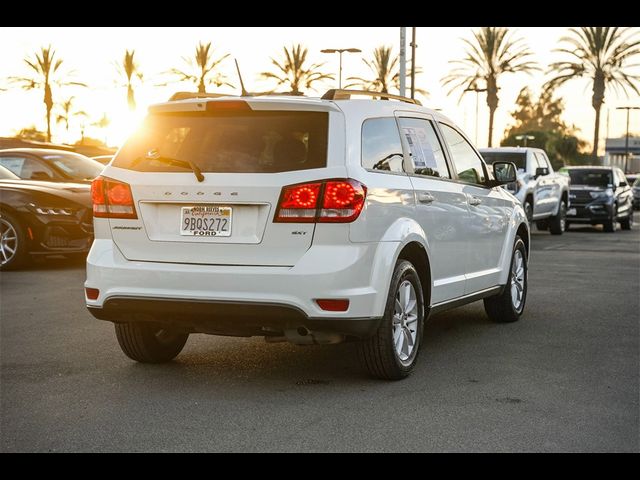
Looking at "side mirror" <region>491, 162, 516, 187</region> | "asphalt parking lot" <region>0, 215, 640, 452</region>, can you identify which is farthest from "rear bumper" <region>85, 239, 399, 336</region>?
"side mirror" <region>491, 162, 516, 187</region>

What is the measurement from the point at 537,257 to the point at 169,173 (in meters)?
12.0

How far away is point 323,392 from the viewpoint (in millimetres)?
6324

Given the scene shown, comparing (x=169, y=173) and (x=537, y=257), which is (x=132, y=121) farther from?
(x=537, y=257)

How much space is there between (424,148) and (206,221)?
6.48 ft

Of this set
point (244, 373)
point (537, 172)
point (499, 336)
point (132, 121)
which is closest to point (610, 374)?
point (499, 336)

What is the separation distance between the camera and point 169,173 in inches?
247

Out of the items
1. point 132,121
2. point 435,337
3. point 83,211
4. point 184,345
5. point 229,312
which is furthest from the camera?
point 83,211

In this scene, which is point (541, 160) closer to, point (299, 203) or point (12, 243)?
point (12, 243)

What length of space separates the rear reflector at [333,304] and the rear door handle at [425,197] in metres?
1.25

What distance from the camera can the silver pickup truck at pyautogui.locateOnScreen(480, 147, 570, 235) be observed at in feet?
73.4

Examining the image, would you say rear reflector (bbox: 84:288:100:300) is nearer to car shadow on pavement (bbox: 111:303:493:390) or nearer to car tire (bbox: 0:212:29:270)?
car shadow on pavement (bbox: 111:303:493:390)

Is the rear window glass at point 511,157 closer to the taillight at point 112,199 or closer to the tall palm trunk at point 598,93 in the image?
the taillight at point 112,199

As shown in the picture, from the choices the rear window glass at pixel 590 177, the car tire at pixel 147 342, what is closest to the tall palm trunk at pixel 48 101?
the rear window glass at pixel 590 177

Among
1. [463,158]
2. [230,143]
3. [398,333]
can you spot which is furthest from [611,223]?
[230,143]
